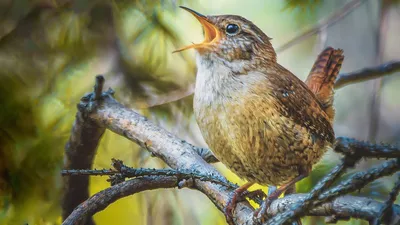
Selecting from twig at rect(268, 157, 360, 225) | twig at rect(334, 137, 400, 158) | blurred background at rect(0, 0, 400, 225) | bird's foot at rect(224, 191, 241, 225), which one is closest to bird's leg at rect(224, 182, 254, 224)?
bird's foot at rect(224, 191, 241, 225)

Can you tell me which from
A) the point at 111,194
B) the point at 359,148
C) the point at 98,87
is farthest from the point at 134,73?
the point at 359,148

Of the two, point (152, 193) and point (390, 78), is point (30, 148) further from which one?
point (390, 78)

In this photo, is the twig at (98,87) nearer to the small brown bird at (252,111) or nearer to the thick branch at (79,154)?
the thick branch at (79,154)

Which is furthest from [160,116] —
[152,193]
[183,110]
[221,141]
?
[221,141]

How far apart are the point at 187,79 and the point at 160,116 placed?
0.42 ft

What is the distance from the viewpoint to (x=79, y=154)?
1.29 m

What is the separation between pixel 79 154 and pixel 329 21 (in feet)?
2.29

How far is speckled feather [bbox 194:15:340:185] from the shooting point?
3.24 feet

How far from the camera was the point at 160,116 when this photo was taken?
1430 millimetres

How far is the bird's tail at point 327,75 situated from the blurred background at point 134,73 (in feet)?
0.31

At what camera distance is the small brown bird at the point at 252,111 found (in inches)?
38.9

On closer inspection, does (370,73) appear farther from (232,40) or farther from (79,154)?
(79,154)

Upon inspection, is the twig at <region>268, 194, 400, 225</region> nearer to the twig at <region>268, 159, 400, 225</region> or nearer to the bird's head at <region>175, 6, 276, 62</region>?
the twig at <region>268, 159, 400, 225</region>

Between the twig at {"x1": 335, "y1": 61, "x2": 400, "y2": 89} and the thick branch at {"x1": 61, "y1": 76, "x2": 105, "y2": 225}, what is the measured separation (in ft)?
2.01
